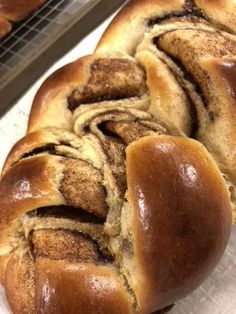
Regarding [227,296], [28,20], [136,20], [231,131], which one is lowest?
[227,296]

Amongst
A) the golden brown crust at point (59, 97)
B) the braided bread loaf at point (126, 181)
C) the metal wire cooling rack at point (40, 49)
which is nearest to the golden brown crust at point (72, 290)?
the braided bread loaf at point (126, 181)

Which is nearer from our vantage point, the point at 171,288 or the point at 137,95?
the point at 171,288

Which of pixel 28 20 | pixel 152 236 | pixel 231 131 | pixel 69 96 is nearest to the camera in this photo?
pixel 152 236

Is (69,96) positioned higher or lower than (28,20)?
higher

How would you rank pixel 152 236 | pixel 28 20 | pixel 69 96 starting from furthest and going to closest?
pixel 28 20 < pixel 69 96 < pixel 152 236

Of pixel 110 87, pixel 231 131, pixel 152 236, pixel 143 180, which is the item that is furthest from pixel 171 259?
pixel 110 87

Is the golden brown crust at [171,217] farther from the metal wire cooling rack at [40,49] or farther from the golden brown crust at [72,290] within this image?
the metal wire cooling rack at [40,49]

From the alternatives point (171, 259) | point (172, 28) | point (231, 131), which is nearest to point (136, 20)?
point (172, 28)

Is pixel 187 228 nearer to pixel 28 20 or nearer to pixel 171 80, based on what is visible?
pixel 171 80

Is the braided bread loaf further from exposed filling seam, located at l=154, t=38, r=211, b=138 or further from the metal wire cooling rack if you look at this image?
the metal wire cooling rack
